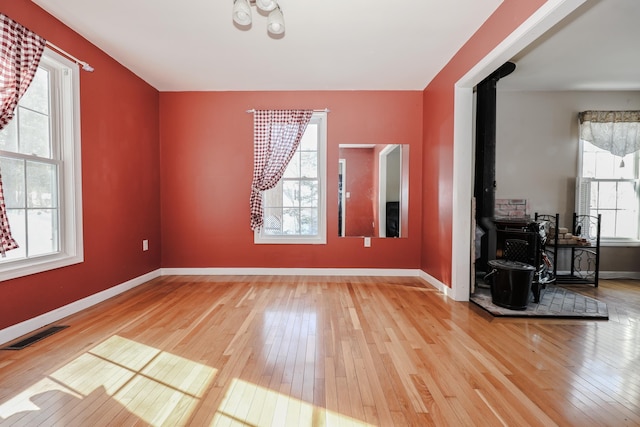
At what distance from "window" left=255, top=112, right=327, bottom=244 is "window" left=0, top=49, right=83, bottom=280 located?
83.2 inches

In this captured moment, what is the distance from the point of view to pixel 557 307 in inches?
113

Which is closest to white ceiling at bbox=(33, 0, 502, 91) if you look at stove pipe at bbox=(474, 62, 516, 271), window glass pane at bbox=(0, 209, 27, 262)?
stove pipe at bbox=(474, 62, 516, 271)

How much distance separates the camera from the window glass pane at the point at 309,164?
4.22 m

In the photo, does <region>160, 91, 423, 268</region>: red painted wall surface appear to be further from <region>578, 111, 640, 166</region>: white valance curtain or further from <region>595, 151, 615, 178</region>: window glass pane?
<region>595, 151, 615, 178</region>: window glass pane

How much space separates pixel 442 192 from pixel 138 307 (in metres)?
3.61

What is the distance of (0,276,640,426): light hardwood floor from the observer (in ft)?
4.70

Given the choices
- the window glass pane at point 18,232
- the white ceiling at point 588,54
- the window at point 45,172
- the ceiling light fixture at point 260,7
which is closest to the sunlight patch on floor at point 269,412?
the window at point 45,172

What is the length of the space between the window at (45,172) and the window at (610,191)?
6389mm

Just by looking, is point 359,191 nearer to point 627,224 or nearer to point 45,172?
point 45,172

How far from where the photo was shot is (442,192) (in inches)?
138

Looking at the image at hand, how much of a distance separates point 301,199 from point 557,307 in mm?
3212

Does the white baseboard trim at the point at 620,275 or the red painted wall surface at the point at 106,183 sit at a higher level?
the red painted wall surface at the point at 106,183

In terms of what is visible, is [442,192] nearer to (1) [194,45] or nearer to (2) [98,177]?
(1) [194,45]

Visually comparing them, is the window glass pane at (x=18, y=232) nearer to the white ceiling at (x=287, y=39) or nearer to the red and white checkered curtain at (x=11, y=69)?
the red and white checkered curtain at (x=11, y=69)
